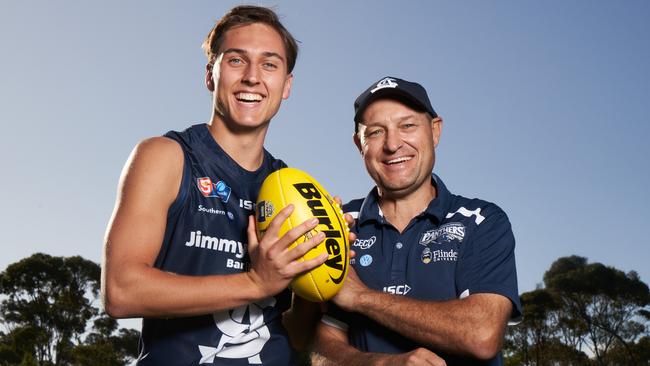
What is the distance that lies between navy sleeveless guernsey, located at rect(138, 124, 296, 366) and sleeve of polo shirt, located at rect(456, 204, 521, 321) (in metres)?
1.26

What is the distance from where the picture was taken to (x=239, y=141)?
423cm

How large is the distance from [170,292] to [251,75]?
150 centimetres

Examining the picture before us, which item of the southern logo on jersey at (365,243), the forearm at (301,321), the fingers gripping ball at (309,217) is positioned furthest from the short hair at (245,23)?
the forearm at (301,321)

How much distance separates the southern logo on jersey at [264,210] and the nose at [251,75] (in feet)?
2.62

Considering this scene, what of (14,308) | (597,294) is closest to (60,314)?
(14,308)

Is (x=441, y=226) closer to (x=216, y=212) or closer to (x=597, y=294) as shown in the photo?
(x=216, y=212)

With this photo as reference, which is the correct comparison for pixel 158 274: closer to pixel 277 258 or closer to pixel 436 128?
pixel 277 258

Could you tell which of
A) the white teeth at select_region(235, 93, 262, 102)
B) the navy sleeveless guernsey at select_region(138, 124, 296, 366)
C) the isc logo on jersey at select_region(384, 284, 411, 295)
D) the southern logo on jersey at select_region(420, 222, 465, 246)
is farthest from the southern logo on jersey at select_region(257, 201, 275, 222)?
the southern logo on jersey at select_region(420, 222, 465, 246)

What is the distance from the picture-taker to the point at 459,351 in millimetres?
3945

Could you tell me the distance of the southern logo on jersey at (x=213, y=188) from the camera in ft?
12.7

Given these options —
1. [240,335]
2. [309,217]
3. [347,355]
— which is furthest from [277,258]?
[347,355]

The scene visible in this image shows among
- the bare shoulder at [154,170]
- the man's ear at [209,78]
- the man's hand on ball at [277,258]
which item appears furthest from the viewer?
the man's ear at [209,78]

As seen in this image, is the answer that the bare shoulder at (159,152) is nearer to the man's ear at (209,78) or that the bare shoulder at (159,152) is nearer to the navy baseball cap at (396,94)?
the man's ear at (209,78)

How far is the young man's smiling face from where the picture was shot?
4094mm
